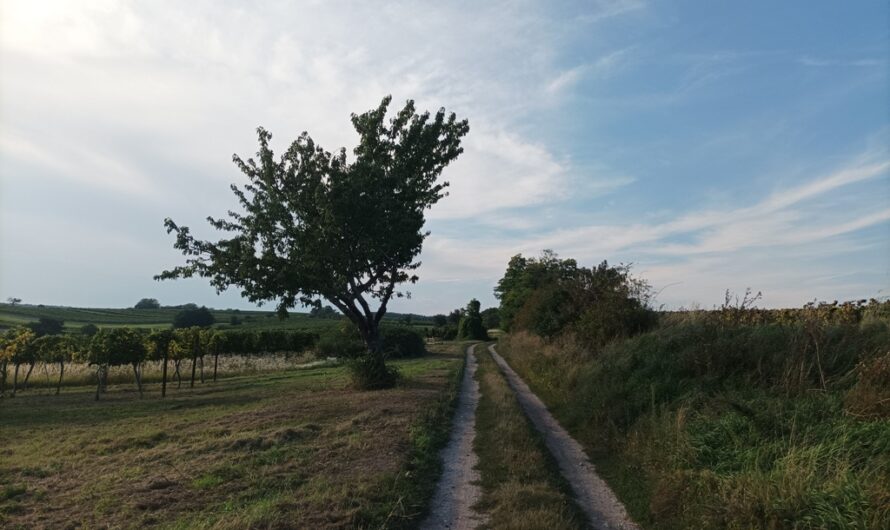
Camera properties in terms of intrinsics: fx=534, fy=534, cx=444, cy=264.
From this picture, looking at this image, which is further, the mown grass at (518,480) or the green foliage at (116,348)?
the green foliage at (116,348)

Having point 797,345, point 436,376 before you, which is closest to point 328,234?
point 436,376

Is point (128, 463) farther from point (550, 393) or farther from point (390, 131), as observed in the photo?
point (390, 131)

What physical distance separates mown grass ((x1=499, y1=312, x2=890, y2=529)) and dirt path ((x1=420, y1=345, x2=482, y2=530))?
222 cm

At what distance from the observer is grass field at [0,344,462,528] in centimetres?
673

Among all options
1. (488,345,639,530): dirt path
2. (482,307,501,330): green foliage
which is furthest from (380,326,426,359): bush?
(482,307,501,330): green foliage

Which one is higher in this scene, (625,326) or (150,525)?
(625,326)

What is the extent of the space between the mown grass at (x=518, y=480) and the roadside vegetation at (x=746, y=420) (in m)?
1.06

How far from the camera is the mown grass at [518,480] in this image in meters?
6.38

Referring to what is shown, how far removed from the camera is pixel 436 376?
24.3 meters

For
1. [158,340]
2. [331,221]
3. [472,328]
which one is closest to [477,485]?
[331,221]

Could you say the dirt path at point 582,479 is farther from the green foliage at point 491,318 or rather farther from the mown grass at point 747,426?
the green foliage at point 491,318

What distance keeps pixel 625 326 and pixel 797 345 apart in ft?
30.7

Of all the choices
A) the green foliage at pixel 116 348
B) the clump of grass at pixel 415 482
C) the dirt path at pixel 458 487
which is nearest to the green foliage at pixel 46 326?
the green foliage at pixel 116 348

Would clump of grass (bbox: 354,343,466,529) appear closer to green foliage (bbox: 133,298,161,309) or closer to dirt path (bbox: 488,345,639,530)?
dirt path (bbox: 488,345,639,530)
